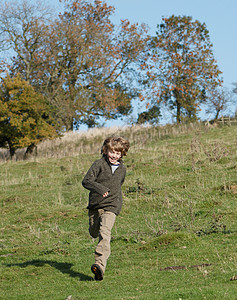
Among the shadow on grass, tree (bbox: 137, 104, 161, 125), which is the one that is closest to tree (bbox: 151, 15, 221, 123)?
tree (bbox: 137, 104, 161, 125)

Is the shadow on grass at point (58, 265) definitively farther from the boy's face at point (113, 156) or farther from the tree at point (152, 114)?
the tree at point (152, 114)

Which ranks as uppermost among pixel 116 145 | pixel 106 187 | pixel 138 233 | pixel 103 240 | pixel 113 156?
pixel 116 145

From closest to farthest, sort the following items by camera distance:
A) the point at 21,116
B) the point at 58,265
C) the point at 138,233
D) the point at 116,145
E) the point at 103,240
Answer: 1. the point at 103,240
2. the point at 116,145
3. the point at 58,265
4. the point at 138,233
5. the point at 21,116

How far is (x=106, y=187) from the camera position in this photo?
759 cm

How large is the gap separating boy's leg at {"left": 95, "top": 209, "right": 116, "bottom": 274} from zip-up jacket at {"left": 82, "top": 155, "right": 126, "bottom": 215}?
111mm

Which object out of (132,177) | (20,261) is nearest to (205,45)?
(132,177)

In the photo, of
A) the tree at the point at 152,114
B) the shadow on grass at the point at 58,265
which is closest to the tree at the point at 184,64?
the tree at the point at 152,114

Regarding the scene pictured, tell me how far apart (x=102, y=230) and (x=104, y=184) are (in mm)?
724

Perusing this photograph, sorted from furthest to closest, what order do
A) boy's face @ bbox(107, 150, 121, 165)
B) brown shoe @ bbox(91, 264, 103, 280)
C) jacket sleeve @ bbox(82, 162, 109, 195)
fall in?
1. boy's face @ bbox(107, 150, 121, 165)
2. jacket sleeve @ bbox(82, 162, 109, 195)
3. brown shoe @ bbox(91, 264, 103, 280)

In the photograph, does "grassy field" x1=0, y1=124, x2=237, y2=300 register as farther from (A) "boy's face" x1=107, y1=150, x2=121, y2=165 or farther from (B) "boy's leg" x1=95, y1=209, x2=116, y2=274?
(A) "boy's face" x1=107, y1=150, x2=121, y2=165

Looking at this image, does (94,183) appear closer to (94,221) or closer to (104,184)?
(104,184)

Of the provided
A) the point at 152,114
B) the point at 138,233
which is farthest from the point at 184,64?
the point at 138,233

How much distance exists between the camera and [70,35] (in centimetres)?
4050

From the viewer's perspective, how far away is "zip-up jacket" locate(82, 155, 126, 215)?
24.8 ft
